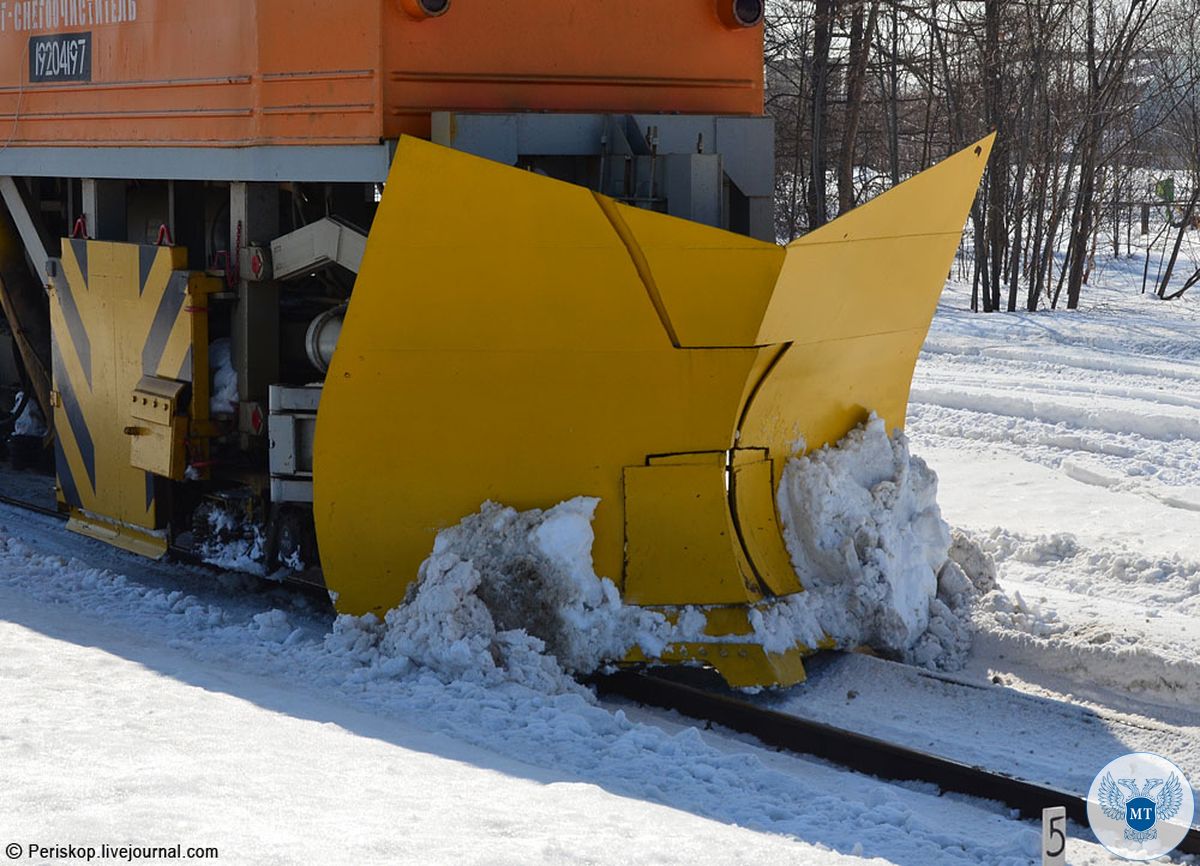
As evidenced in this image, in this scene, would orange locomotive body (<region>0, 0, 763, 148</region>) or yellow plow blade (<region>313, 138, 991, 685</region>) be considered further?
orange locomotive body (<region>0, 0, 763, 148</region>)

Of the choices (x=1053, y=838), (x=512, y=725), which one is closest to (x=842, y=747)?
(x=512, y=725)

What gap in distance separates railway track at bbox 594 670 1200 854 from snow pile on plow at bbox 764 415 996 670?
1.37 feet

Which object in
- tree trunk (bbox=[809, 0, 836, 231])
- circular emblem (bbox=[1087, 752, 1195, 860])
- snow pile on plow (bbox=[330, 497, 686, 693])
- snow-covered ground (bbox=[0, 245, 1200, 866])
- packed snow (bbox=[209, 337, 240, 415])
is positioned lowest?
circular emblem (bbox=[1087, 752, 1195, 860])

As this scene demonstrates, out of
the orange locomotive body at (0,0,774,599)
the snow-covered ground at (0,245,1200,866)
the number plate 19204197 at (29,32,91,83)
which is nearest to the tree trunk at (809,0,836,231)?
the snow-covered ground at (0,245,1200,866)

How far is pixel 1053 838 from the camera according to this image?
335 cm

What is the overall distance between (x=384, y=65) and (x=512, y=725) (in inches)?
101

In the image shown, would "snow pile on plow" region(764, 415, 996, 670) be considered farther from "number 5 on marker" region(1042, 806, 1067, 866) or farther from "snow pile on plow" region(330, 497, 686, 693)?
"number 5 on marker" region(1042, 806, 1067, 866)

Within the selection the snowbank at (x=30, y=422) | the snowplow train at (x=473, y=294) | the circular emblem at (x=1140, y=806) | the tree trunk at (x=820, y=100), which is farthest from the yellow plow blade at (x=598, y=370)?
the tree trunk at (x=820, y=100)

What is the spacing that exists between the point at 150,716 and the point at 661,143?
3.07 m

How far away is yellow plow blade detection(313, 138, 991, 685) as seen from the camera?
530cm

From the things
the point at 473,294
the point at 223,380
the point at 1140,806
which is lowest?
the point at 1140,806

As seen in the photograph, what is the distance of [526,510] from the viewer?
18.7 ft

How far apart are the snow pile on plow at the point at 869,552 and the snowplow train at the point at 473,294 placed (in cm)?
10

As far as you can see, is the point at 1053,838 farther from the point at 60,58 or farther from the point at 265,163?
the point at 60,58
